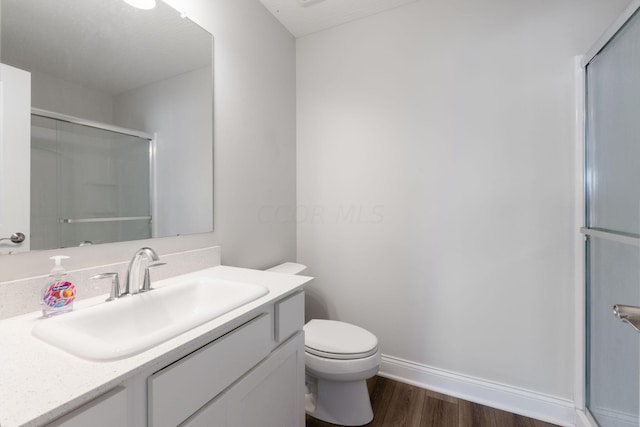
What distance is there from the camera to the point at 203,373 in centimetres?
73

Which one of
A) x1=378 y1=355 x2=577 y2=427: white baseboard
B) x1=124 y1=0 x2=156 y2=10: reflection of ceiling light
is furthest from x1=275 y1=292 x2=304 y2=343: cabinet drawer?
x1=124 y1=0 x2=156 y2=10: reflection of ceiling light

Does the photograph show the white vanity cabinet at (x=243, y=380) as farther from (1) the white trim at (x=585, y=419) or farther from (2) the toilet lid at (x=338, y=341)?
(1) the white trim at (x=585, y=419)

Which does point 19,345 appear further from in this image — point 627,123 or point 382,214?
point 627,123

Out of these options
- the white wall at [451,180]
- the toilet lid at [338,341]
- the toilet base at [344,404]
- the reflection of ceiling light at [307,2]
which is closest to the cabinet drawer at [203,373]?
the toilet lid at [338,341]

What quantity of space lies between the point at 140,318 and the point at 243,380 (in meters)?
0.41

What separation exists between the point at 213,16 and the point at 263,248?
130 cm

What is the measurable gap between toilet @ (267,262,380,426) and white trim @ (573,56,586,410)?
39.1 inches

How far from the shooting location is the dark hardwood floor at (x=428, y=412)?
1.45 meters

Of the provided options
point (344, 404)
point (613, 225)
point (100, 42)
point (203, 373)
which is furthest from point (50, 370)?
point (613, 225)

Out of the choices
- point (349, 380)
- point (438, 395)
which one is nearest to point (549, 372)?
point (438, 395)

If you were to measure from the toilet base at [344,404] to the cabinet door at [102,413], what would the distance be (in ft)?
3.71

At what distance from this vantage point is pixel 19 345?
639mm

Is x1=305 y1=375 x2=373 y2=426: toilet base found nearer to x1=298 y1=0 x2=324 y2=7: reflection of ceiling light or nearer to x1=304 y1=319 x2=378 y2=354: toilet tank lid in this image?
x1=304 y1=319 x2=378 y2=354: toilet tank lid

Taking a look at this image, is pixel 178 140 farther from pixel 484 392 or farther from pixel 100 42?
pixel 484 392
